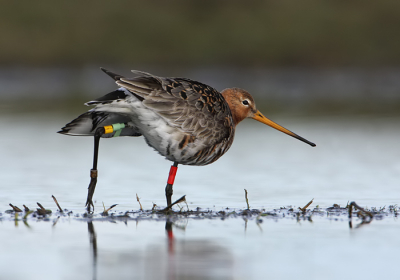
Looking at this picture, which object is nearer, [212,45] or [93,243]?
[93,243]

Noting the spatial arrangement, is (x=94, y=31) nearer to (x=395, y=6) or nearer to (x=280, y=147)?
(x=395, y=6)

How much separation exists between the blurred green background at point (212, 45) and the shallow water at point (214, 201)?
8919mm

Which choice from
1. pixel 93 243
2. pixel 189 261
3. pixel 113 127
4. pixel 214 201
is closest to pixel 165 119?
pixel 113 127

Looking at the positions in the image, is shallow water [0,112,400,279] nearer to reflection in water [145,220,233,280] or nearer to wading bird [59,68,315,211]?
reflection in water [145,220,233,280]

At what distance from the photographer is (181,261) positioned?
4.72 metres

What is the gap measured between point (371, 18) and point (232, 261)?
26.8 meters

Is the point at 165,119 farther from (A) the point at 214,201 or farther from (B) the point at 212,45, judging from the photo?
(B) the point at 212,45

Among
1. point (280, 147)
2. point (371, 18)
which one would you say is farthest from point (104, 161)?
point (371, 18)

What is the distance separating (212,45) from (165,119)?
70.4 ft

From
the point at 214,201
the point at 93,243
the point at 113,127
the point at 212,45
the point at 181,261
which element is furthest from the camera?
the point at 212,45

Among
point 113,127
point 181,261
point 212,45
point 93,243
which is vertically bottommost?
point 181,261

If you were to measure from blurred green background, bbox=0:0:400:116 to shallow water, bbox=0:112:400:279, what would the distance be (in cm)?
892

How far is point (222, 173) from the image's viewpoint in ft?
29.9

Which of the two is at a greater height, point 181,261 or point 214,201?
point 214,201
